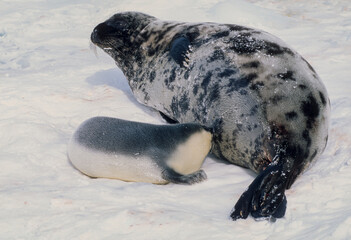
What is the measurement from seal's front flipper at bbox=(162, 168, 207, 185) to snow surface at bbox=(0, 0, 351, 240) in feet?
0.13

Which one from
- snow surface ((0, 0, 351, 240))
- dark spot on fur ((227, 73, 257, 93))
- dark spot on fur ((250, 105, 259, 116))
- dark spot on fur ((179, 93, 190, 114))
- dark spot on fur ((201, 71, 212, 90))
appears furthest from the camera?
dark spot on fur ((179, 93, 190, 114))

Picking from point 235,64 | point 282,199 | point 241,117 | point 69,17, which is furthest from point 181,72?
point 69,17

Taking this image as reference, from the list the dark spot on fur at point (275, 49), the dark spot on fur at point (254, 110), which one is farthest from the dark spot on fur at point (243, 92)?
the dark spot on fur at point (275, 49)

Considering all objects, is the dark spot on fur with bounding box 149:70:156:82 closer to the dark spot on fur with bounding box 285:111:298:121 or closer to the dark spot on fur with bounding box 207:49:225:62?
the dark spot on fur with bounding box 207:49:225:62

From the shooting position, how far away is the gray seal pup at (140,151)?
8.95 feet

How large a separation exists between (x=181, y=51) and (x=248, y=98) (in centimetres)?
78

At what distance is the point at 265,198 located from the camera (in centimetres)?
233

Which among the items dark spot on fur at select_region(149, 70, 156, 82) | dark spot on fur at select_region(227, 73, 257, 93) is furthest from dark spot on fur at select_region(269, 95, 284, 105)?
dark spot on fur at select_region(149, 70, 156, 82)

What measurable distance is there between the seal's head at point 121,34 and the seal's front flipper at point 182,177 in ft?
5.35

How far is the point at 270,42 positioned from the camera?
10.1ft

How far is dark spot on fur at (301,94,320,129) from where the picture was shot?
2660mm

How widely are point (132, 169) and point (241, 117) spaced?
701mm

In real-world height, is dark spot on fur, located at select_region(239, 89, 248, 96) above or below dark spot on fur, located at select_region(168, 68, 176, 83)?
above

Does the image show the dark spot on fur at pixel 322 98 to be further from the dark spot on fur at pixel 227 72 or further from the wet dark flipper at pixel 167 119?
the wet dark flipper at pixel 167 119
